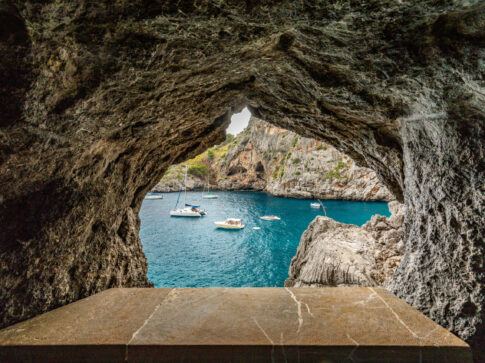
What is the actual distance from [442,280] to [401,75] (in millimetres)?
2525

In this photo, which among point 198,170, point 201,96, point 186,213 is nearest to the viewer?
point 201,96

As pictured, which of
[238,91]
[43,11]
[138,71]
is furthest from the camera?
[238,91]

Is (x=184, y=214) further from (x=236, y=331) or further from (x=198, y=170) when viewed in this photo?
(x=198, y=170)

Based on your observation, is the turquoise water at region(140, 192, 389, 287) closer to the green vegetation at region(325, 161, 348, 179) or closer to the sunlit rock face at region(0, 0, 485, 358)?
the green vegetation at region(325, 161, 348, 179)

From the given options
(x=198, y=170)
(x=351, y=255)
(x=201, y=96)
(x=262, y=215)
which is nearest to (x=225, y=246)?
(x=262, y=215)

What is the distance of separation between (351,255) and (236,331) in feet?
28.6

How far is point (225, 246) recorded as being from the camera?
85.1 ft

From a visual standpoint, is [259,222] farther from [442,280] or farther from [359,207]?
[442,280]

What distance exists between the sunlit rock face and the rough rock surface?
5.04m

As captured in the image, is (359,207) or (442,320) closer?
(442,320)

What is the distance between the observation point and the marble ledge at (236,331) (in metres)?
2.19
